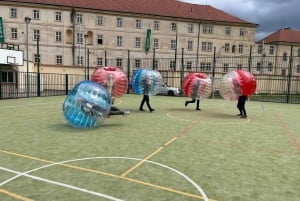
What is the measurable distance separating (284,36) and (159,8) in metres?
33.4

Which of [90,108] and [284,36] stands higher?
[284,36]

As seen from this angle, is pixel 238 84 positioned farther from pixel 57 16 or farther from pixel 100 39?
pixel 57 16

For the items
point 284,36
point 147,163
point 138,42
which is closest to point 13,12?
point 138,42

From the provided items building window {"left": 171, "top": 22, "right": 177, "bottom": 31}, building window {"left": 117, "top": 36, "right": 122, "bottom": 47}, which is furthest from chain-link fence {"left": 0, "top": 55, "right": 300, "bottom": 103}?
building window {"left": 171, "top": 22, "right": 177, "bottom": 31}

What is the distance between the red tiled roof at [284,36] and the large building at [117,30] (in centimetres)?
1166

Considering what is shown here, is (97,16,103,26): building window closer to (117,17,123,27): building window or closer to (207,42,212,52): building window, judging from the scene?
(117,17,123,27): building window

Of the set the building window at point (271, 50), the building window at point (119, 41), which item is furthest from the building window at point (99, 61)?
the building window at point (271, 50)

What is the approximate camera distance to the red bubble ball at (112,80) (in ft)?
37.4

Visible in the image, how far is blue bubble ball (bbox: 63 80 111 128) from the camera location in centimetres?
852

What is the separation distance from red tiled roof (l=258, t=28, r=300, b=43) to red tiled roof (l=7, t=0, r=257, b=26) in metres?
12.6

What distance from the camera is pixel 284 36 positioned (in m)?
69.0

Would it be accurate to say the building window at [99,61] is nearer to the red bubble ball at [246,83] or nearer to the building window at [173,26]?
the building window at [173,26]

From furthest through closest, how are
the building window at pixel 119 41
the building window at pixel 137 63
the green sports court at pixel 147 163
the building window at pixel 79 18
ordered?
the building window at pixel 137 63 < the building window at pixel 119 41 < the building window at pixel 79 18 < the green sports court at pixel 147 163

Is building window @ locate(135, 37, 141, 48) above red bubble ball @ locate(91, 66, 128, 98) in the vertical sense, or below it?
above
